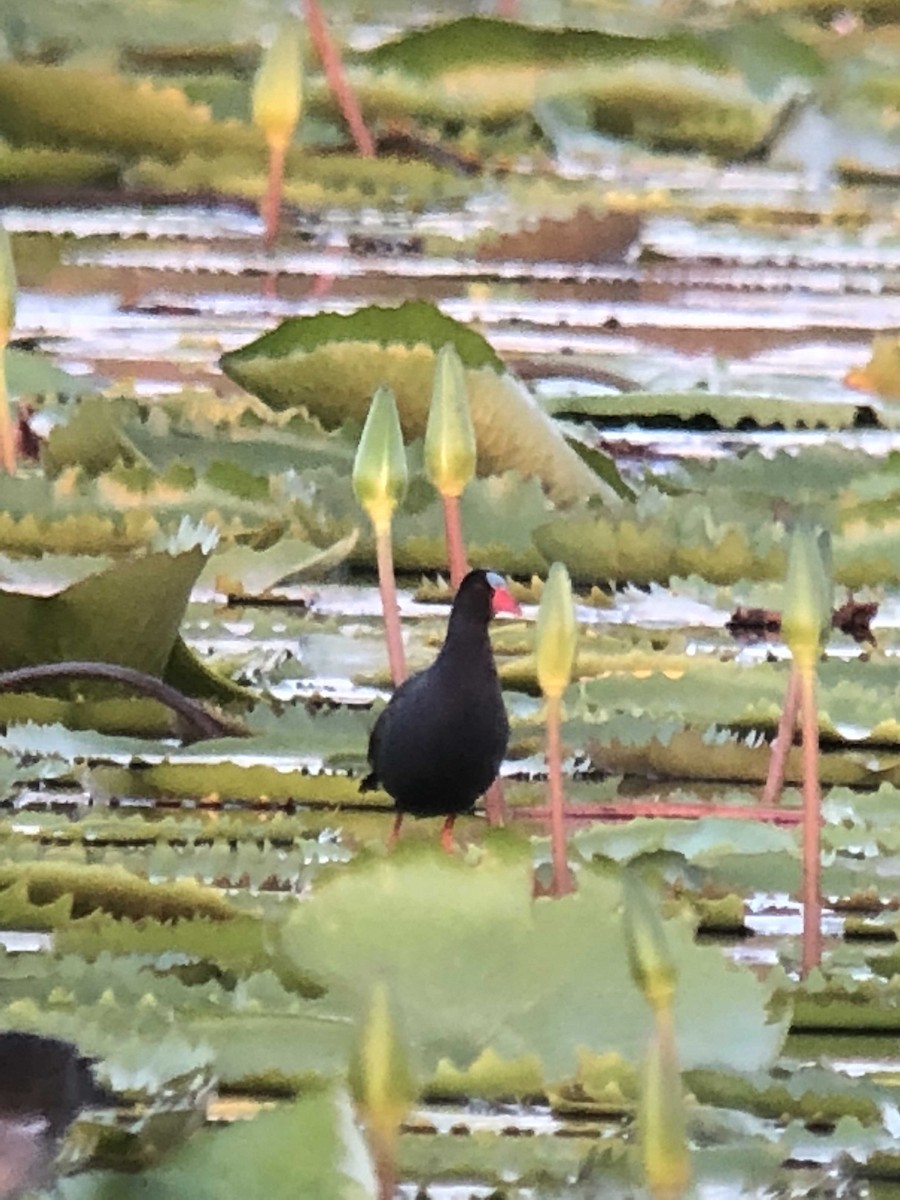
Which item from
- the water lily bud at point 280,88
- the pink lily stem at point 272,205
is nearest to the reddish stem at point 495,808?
the water lily bud at point 280,88

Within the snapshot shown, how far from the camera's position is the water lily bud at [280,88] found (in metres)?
0.84

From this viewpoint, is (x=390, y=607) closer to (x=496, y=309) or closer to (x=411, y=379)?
(x=411, y=379)

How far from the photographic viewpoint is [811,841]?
0.51m

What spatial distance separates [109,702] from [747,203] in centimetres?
68

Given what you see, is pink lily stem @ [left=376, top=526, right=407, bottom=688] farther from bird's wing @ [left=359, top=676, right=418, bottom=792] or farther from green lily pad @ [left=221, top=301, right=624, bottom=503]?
green lily pad @ [left=221, top=301, right=624, bottom=503]

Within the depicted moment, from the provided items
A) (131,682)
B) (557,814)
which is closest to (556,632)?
(557,814)

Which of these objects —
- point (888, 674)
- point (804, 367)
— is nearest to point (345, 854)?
point (888, 674)

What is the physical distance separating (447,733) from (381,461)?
0.09 meters

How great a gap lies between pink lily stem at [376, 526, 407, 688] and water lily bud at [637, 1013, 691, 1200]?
1.02 feet

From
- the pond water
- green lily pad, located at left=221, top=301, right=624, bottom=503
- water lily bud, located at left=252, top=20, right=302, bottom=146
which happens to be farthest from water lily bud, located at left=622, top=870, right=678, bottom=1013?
water lily bud, located at left=252, top=20, right=302, bottom=146

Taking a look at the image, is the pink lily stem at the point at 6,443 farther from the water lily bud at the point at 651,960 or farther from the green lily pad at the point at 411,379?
the water lily bud at the point at 651,960

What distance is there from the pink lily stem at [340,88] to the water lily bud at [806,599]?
74 centimetres

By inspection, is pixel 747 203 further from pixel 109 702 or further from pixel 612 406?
pixel 109 702

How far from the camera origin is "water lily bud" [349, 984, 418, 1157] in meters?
0.29
